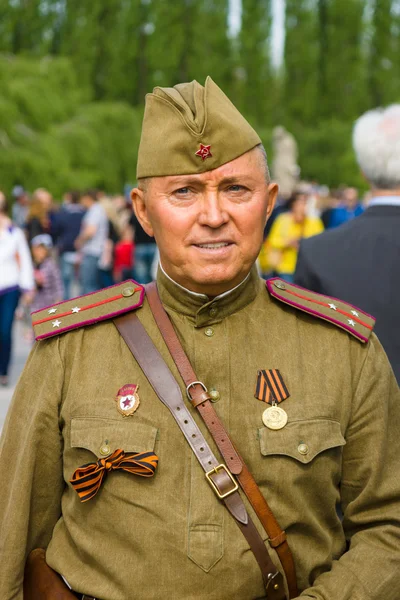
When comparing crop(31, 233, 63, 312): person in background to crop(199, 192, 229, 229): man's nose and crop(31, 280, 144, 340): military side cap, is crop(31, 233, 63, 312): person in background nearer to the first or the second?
crop(31, 280, 144, 340): military side cap

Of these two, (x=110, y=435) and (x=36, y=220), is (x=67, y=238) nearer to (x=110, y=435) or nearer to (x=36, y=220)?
(x=36, y=220)

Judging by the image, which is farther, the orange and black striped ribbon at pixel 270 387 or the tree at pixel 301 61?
the tree at pixel 301 61

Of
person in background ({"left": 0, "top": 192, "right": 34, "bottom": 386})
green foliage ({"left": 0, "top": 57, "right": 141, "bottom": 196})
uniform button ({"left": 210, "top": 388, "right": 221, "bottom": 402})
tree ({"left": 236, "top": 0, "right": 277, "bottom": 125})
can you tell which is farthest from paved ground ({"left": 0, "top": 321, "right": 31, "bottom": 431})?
tree ({"left": 236, "top": 0, "right": 277, "bottom": 125})

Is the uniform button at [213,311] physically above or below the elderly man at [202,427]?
above

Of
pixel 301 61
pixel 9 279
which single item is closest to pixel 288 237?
pixel 9 279

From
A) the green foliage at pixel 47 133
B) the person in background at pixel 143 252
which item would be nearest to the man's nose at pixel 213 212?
the person in background at pixel 143 252

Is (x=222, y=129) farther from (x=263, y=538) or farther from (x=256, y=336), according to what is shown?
(x=263, y=538)

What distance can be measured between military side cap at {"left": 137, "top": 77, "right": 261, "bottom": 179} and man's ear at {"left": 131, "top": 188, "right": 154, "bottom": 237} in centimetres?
6

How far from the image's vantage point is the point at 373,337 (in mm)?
2436

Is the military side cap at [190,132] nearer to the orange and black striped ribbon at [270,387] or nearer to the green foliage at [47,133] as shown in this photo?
the orange and black striped ribbon at [270,387]

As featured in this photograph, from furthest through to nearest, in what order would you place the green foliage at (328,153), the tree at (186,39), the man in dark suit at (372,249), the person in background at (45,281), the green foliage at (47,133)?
1. the green foliage at (328,153)
2. the tree at (186,39)
3. the green foliage at (47,133)
4. the person in background at (45,281)
5. the man in dark suit at (372,249)

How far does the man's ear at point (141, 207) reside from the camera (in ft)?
7.89

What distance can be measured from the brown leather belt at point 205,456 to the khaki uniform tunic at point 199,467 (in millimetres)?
21

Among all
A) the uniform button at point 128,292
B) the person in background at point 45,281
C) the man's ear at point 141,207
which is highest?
the man's ear at point 141,207
